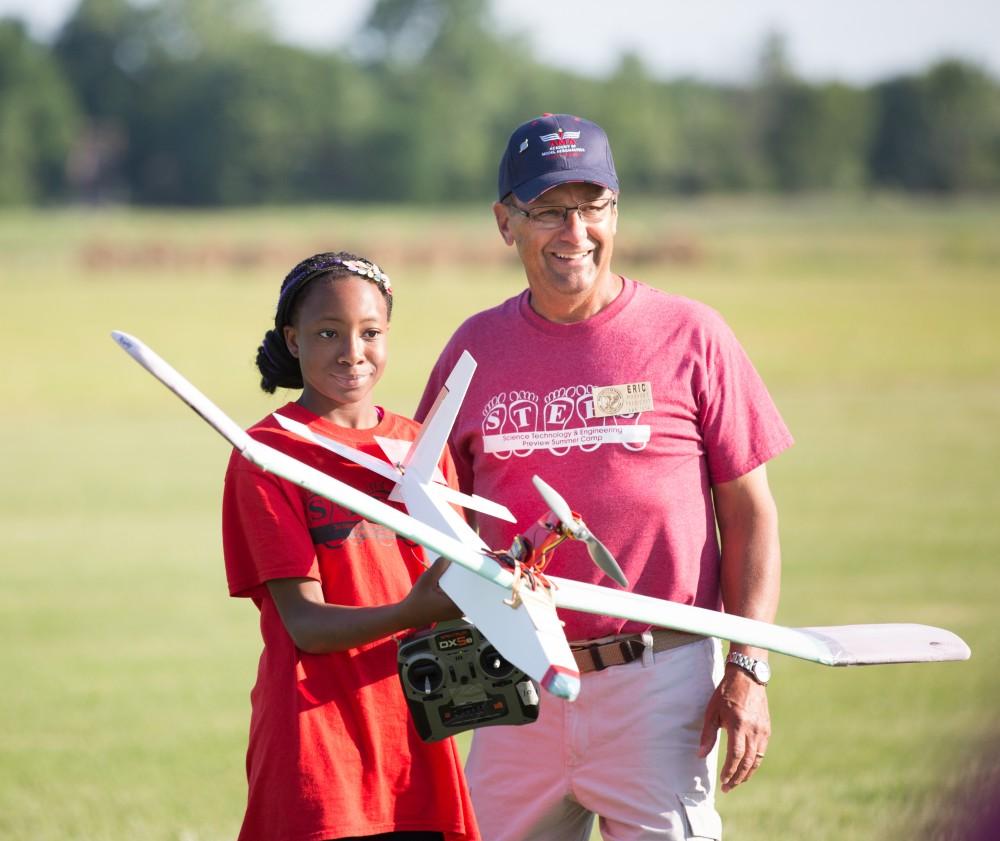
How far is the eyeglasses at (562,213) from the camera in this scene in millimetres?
3330

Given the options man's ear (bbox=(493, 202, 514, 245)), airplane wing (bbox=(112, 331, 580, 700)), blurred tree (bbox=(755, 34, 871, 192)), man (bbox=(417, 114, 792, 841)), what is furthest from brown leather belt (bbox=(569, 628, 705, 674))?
blurred tree (bbox=(755, 34, 871, 192))

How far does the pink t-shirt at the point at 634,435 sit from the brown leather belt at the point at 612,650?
29 millimetres

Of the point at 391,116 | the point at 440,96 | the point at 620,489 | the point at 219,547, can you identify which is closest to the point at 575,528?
the point at 620,489

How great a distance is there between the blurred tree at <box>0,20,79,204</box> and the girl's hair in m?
76.6

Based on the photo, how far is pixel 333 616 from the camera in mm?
2672

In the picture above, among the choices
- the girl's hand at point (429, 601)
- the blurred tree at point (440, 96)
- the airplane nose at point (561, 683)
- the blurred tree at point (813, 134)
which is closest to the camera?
the airplane nose at point (561, 683)

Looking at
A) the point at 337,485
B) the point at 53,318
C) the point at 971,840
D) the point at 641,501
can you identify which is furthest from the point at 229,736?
the point at 53,318

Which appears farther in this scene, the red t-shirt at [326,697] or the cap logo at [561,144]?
the cap logo at [561,144]

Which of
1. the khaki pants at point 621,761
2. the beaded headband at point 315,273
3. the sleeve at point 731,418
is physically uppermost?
the beaded headband at point 315,273

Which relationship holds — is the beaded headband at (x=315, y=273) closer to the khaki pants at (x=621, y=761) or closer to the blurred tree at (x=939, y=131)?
the khaki pants at (x=621, y=761)

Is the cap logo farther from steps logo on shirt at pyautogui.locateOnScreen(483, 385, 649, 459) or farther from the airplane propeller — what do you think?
the airplane propeller

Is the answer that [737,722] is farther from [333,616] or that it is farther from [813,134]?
[813,134]

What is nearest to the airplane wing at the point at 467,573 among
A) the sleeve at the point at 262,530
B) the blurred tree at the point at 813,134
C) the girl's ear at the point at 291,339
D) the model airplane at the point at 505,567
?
the model airplane at the point at 505,567

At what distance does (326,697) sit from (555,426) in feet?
2.91
